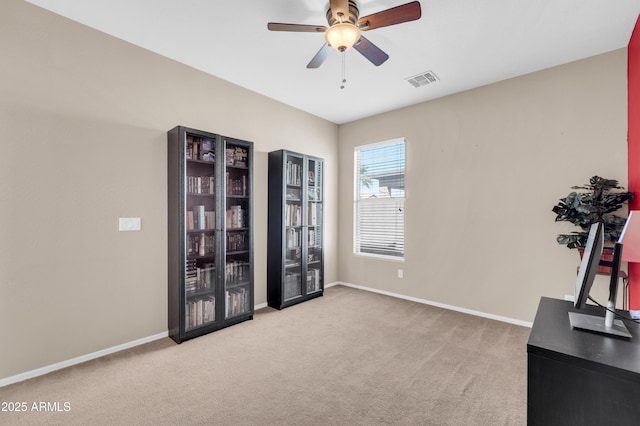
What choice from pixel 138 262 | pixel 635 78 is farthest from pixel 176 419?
pixel 635 78

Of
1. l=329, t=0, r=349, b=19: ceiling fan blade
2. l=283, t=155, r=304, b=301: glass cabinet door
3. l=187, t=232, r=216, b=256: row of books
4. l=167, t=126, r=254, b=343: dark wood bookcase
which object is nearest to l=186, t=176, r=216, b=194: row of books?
l=167, t=126, r=254, b=343: dark wood bookcase

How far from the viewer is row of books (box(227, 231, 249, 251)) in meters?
3.42

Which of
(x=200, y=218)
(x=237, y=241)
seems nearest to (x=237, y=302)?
(x=237, y=241)

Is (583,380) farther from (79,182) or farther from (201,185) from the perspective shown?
(79,182)

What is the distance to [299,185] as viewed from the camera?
13.9ft

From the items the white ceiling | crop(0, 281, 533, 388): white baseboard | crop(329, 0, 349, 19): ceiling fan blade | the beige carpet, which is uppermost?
the white ceiling

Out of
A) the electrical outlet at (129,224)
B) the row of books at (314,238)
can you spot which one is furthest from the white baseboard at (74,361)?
the row of books at (314,238)

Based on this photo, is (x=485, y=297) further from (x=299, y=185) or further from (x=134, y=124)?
(x=134, y=124)

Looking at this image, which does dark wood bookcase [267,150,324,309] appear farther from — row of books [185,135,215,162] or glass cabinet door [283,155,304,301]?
row of books [185,135,215,162]

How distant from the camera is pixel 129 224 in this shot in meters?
2.82

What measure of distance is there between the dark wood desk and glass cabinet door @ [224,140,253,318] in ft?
9.54

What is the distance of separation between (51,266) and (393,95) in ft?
13.6

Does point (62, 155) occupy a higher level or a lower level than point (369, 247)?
higher

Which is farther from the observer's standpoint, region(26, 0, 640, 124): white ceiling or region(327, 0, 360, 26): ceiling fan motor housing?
region(26, 0, 640, 124): white ceiling
